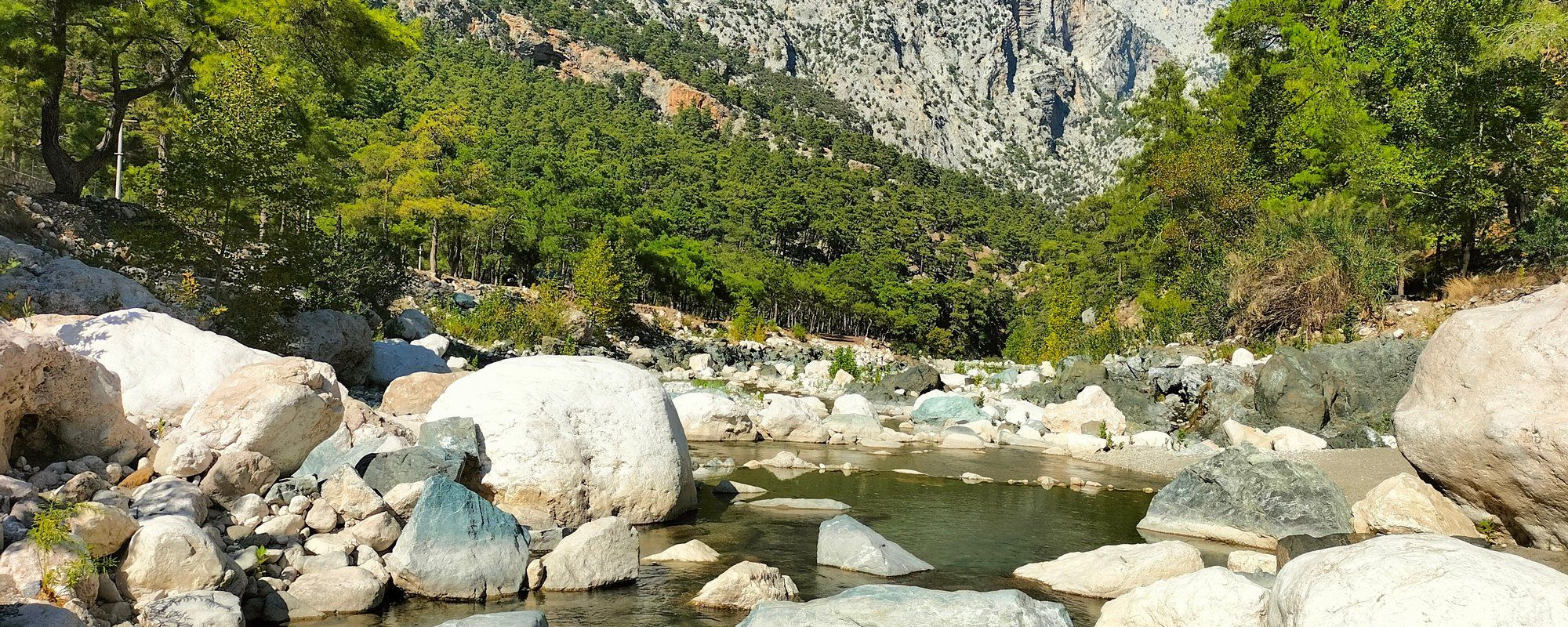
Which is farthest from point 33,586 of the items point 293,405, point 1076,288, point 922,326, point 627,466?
point 922,326

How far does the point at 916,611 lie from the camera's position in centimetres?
628

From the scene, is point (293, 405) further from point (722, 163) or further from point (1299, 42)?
point (722, 163)

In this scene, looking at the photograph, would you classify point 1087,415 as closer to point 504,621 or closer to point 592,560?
point 592,560

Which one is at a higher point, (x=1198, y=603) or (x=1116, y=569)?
(x=1198, y=603)

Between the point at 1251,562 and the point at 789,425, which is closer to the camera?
the point at 1251,562

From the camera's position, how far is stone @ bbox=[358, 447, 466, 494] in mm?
8555

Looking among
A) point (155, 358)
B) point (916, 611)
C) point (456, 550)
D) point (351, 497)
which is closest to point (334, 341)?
point (155, 358)

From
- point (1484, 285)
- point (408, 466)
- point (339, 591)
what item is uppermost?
point (1484, 285)

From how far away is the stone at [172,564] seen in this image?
6016 mm

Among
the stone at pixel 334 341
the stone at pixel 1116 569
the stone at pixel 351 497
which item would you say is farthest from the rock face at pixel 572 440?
the stone at pixel 334 341

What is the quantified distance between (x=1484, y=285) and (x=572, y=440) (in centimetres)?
2212

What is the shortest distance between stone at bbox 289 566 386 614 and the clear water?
0.40 ft

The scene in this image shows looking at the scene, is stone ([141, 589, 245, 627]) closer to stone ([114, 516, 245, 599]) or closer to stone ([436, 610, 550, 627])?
stone ([114, 516, 245, 599])

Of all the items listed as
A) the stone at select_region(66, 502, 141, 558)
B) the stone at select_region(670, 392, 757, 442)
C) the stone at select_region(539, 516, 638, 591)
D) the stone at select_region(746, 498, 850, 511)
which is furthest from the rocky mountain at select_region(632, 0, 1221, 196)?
the stone at select_region(66, 502, 141, 558)
